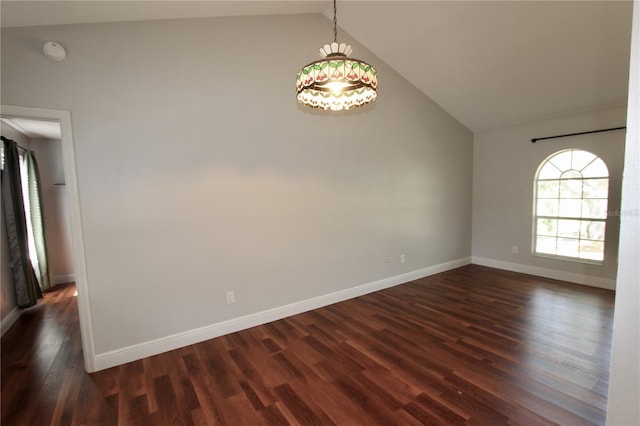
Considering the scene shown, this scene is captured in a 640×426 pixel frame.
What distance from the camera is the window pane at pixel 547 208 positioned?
4598 mm

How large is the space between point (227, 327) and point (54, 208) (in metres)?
4.35

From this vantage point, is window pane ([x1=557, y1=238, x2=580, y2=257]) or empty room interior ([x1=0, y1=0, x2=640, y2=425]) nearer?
empty room interior ([x1=0, y1=0, x2=640, y2=425])

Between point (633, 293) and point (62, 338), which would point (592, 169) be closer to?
point (633, 293)

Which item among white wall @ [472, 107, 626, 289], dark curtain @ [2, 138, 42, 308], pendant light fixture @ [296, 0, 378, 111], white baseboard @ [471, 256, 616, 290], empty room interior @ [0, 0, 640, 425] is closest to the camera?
pendant light fixture @ [296, 0, 378, 111]

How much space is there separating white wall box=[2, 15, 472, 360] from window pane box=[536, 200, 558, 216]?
107 inches

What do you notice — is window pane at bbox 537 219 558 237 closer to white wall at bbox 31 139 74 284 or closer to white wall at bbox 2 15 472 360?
white wall at bbox 2 15 472 360

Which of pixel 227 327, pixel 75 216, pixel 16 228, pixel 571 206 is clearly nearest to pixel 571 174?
pixel 571 206

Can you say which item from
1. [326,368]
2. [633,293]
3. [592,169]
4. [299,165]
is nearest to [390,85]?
[299,165]

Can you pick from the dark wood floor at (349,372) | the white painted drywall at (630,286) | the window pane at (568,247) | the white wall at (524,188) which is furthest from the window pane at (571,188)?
the white painted drywall at (630,286)

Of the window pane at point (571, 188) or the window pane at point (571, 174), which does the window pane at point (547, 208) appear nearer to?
the window pane at point (571, 188)

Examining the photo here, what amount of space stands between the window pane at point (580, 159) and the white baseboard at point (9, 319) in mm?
7662

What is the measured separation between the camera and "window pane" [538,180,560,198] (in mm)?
4574

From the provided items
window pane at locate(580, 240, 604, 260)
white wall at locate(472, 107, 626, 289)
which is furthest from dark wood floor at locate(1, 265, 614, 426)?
white wall at locate(472, 107, 626, 289)

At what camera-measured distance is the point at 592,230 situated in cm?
421
